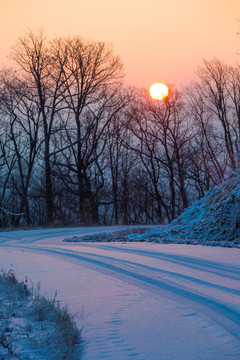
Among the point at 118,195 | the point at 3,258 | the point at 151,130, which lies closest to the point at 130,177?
the point at 118,195

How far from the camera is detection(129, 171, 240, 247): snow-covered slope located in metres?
12.6

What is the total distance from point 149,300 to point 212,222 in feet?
29.9


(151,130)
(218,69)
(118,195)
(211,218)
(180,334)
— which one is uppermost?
(218,69)

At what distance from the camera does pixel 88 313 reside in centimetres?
430

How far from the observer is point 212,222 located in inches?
534

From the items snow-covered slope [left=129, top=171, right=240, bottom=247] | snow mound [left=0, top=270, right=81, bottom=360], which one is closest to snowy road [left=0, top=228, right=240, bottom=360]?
snow mound [left=0, top=270, right=81, bottom=360]

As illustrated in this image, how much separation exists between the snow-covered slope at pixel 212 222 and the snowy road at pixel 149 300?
3608mm

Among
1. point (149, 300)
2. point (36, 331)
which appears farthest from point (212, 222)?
point (36, 331)

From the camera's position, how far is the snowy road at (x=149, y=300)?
10.8 ft

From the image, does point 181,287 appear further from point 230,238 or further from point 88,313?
point 230,238

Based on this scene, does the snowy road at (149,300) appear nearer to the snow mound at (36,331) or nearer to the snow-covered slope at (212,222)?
the snow mound at (36,331)

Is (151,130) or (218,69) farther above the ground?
(218,69)

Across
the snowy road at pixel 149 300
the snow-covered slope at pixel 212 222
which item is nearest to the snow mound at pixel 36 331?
the snowy road at pixel 149 300

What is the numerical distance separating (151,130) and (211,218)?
2685 cm
